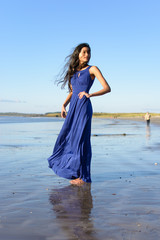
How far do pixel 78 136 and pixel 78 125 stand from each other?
0.17 metres

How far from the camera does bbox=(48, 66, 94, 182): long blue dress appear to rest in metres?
4.08

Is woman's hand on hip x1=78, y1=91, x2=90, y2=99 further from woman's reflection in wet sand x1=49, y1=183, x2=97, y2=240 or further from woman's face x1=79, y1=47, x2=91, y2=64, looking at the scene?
woman's reflection in wet sand x1=49, y1=183, x2=97, y2=240

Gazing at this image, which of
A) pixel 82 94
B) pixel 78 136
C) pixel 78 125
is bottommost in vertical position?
pixel 78 136

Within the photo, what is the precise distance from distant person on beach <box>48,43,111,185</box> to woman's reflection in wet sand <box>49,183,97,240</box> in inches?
10.6

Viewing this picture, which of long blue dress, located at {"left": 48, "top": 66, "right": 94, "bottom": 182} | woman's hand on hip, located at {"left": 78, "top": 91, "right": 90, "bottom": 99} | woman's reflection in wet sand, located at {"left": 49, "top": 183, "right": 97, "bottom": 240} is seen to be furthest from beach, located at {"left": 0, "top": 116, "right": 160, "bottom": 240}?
woman's hand on hip, located at {"left": 78, "top": 91, "right": 90, "bottom": 99}

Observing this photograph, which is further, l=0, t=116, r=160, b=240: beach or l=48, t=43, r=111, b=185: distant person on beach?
l=48, t=43, r=111, b=185: distant person on beach

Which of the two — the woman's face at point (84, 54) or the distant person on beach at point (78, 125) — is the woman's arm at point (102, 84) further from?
the woman's face at point (84, 54)

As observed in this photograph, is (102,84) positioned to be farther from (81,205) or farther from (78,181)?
(81,205)

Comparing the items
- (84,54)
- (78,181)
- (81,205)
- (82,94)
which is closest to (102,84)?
(82,94)

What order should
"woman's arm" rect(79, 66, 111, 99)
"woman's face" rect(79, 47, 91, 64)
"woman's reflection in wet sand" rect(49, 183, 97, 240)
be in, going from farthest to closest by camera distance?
1. "woman's face" rect(79, 47, 91, 64)
2. "woman's arm" rect(79, 66, 111, 99)
3. "woman's reflection in wet sand" rect(49, 183, 97, 240)

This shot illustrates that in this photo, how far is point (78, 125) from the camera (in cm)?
417

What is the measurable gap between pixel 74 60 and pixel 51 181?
6.39ft

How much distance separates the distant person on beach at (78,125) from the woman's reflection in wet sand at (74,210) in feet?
0.89

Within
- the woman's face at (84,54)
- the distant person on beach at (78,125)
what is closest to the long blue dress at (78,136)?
the distant person on beach at (78,125)
